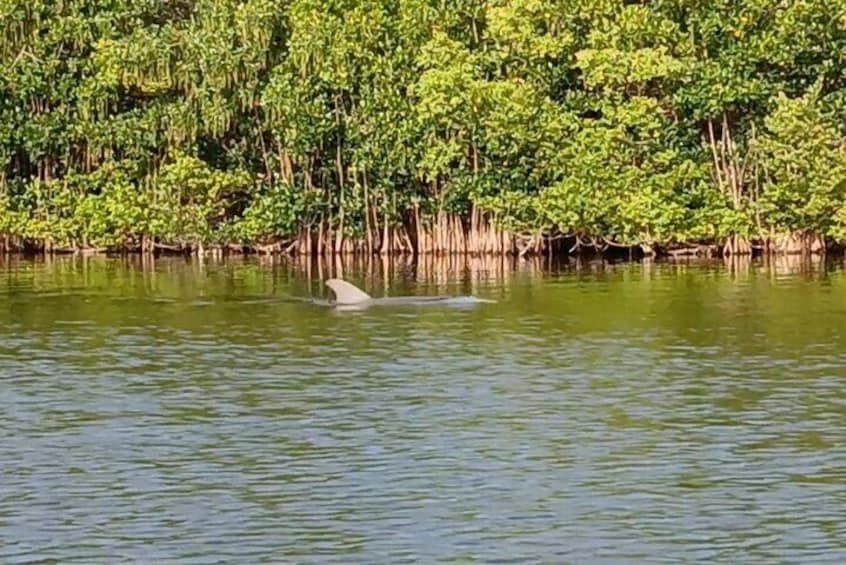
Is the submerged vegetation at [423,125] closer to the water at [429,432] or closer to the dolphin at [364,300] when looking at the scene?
the water at [429,432]

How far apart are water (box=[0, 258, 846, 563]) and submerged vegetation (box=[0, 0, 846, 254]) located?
16.6 m

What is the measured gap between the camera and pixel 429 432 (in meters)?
22.5

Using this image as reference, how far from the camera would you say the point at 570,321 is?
35625mm

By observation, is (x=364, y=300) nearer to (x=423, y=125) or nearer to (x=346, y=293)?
(x=346, y=293)

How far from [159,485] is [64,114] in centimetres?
4678

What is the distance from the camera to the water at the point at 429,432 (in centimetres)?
1714

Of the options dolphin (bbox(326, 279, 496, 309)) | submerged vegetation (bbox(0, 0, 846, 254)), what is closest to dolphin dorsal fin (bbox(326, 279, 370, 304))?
dolphin (bbox(326, 279, 496, 309))

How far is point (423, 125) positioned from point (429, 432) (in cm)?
3807

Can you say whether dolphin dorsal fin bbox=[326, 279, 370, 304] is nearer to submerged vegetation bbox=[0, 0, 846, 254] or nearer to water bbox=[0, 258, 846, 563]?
water bbox=[0, 258, 846, 563]

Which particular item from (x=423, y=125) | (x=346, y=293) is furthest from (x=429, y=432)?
(x=423, y=125)

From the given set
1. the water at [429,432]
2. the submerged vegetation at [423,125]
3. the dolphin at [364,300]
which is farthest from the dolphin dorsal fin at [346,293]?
the submerged vegetation at [423,125]

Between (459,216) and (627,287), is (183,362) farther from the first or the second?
(459,216)

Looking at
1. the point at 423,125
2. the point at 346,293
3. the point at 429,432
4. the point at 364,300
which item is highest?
the point at 423,125

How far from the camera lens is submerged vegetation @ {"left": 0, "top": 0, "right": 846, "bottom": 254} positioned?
56.2 meters
